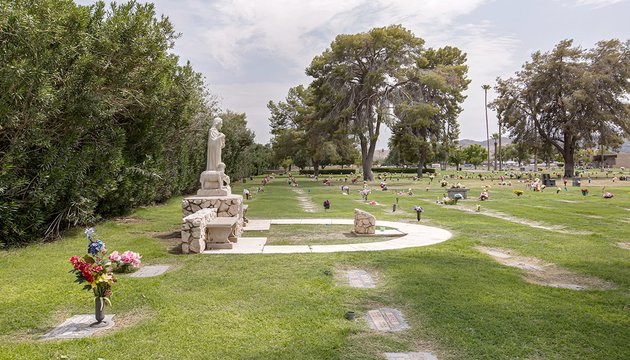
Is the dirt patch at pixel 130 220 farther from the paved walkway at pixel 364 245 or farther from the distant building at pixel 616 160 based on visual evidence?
the distant building at pixel 616 160

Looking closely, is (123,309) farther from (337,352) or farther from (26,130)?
(26,130)

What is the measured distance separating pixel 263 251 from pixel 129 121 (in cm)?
887

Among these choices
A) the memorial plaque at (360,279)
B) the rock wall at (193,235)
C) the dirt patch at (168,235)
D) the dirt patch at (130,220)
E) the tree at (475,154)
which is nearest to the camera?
the memorial plaque at (360,279)

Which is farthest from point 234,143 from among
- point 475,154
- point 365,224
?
point 475,154

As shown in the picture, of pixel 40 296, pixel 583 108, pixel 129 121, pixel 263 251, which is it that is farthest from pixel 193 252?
pixel 583 108

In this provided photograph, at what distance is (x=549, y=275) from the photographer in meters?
7.03

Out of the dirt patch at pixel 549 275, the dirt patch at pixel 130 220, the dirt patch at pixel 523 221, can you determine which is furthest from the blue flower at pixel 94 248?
the dirt patch at pixel 523 221

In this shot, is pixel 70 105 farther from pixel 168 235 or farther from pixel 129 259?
pixel 129 259

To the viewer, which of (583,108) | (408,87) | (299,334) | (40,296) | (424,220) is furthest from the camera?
(583,108)

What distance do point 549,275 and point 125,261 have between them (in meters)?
7.25

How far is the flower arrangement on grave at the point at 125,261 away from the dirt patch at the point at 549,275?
6.57 m

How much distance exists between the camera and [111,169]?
1214cm

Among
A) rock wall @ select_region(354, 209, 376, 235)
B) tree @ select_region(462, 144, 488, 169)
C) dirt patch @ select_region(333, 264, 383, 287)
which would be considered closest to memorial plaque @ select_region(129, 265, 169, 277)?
dirt patch @ select_region(333, 264, 383, 287)

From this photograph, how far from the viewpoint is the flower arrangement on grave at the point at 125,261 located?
7125mm
